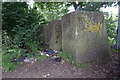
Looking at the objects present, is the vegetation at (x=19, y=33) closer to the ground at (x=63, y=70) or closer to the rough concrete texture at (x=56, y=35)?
the ground at (x=63, y=70)

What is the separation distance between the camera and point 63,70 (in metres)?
2.79

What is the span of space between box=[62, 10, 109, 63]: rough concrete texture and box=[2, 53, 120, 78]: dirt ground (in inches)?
15.9

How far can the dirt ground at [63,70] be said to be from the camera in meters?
2.56

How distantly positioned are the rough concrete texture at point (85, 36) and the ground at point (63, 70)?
1.32ft

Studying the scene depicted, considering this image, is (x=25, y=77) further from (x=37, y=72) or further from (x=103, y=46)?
(x=103, y=46)

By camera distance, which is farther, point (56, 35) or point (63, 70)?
point (56, 35)

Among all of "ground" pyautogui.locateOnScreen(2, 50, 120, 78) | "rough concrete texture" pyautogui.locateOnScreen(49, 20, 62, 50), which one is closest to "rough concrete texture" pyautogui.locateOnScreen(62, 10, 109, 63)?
"ground" pyautogui.locateOnScreen(2, 50, 120, 78)

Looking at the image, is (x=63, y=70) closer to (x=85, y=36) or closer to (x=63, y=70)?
(x=63, y=70)

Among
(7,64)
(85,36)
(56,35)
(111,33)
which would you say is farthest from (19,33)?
(111,33)

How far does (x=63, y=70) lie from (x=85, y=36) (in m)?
1.46

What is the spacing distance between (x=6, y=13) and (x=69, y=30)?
123 inches

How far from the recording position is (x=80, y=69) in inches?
112

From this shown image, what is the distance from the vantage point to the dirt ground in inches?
101

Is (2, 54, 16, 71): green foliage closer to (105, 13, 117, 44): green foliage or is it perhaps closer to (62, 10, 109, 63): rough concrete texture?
(62, 10, 109, 63): rough concrete texture
